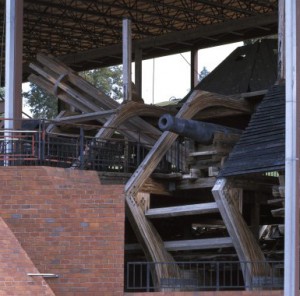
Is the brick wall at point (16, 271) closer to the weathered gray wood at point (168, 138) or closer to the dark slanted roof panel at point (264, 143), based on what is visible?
the weathered gray wood at point (168, 138)

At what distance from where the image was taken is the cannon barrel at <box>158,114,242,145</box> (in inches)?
979

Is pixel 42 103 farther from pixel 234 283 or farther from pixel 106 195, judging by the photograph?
pixel 106 195

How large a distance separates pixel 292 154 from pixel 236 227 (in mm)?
5073

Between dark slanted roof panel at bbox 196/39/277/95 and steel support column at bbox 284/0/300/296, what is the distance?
10.1 metres

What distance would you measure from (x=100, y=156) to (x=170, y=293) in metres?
5.57

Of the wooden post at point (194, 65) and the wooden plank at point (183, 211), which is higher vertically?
the wooden post at point (194, 65)

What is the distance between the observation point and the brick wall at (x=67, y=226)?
21.5 m

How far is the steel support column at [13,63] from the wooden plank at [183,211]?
3.90 m

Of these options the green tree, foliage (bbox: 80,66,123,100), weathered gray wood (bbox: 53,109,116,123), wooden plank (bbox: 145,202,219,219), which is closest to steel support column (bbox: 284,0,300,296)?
wooden plank (bbox: 145,202,219,219)

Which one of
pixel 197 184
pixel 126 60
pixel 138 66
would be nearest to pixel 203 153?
pixel 197 184

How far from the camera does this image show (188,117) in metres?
27.0

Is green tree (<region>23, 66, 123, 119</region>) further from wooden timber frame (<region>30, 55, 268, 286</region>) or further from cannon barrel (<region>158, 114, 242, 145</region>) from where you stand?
cannon barrel (<region>158, 114, 242, 145</region>)

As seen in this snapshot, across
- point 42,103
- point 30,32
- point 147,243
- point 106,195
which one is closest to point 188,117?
point 147,243

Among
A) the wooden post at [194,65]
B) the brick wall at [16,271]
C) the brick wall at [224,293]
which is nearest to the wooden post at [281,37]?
the brick wall at [224,293]
